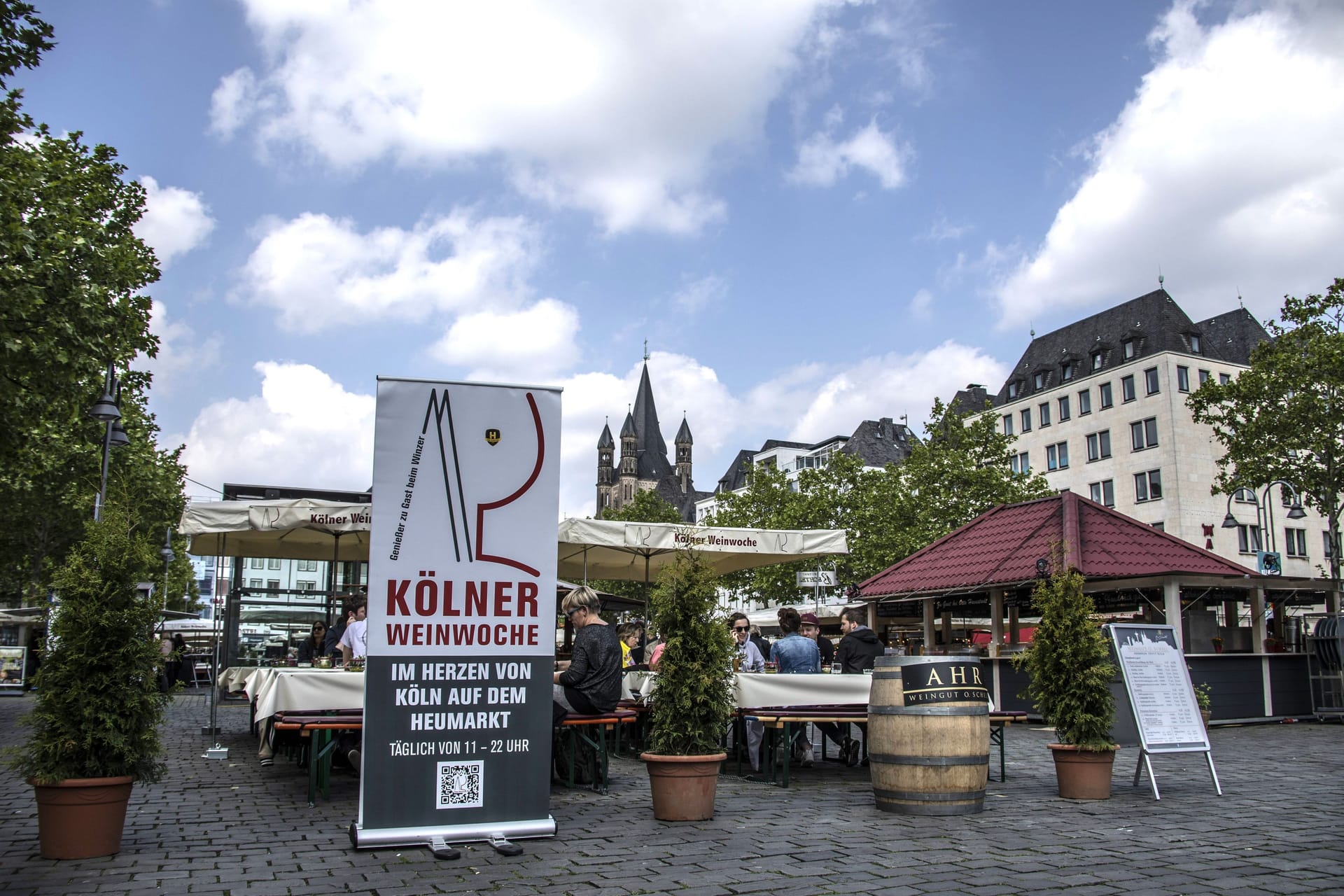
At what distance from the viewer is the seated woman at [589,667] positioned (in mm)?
9266

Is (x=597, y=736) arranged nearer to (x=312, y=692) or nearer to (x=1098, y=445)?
(x=312, y=692)

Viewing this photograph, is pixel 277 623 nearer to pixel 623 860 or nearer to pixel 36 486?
pixel 623 860

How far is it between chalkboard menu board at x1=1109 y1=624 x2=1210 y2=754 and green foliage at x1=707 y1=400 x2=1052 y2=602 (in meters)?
31.5

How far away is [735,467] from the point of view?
133 metres

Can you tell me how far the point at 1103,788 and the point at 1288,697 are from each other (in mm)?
13546

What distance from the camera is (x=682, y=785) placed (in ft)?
25.5

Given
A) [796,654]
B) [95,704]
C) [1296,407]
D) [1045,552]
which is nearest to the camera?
[95,704]

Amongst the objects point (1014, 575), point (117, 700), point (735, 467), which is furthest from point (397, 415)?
point (735, 467)

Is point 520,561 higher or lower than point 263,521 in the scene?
lower

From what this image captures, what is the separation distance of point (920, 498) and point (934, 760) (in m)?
38.3

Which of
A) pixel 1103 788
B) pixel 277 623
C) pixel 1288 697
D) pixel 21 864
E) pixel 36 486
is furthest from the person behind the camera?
pixel 36 486

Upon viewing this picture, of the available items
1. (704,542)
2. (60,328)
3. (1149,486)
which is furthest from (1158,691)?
(1149,486)

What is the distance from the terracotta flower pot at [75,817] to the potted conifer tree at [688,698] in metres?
3.45

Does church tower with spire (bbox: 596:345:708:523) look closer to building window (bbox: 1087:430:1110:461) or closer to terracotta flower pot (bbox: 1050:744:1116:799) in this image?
building window (bbox: 1087:430:1110:461)
